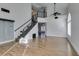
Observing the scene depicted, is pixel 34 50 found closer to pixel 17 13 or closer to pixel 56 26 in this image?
pixel 17 13

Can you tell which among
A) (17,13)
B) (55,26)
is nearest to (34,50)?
(17,13)

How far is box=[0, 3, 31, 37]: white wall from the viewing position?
418 inches

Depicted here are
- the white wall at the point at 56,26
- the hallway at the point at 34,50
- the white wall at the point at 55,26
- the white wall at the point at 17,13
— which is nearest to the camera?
the hallway at the point at 34,50

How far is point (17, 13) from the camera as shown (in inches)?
508

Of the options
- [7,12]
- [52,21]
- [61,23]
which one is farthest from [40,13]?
[7,12]

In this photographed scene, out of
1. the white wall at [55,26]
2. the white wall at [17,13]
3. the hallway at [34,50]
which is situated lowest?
the hallway at [34,50]

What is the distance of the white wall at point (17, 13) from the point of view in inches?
418

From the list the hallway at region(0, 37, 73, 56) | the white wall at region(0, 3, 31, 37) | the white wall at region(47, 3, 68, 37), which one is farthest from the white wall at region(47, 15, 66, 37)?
the hallway at region(0, 37, 73, 56)

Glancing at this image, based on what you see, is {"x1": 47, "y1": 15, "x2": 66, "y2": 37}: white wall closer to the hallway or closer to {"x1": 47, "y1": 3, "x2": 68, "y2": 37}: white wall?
{"x1": 47, "y1": 3, "x2": 68, "y2": 37}: white wall

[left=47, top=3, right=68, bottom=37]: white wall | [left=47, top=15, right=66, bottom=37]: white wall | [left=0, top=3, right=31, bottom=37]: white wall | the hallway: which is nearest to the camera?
the hallway

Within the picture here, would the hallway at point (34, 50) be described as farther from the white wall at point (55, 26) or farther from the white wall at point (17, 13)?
the white wall at point (55, 26)

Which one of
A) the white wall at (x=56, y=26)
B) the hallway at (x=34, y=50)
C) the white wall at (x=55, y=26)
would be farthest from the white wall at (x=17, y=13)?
the white wall at (x=55, y=26)

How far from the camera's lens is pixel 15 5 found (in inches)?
487

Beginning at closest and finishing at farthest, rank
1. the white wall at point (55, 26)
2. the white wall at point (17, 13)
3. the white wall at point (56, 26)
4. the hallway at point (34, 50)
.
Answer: the hallway at point (34, 50)
the white wall at point (17, 13)
the white wall at point (56, 26)
the white wall at point (55, 26)
